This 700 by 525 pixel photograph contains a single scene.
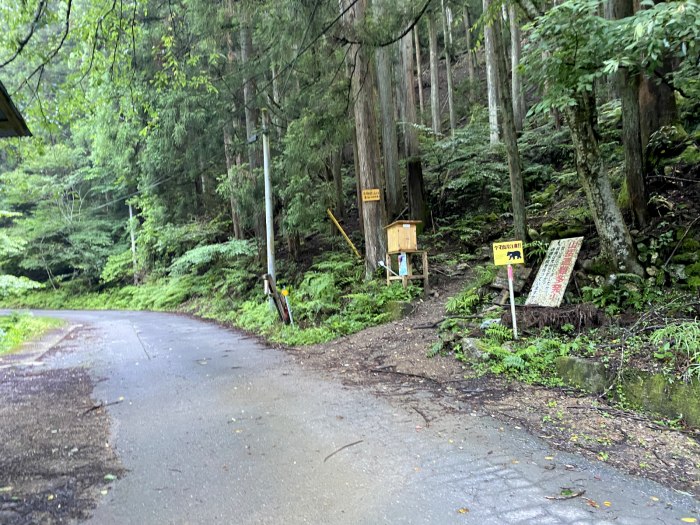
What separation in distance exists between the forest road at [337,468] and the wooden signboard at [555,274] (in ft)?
10.6

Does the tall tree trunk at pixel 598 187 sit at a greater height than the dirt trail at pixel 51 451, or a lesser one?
greater

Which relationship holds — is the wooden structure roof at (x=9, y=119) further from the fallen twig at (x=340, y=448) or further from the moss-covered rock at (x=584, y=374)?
the moss-covered rock at (x=584, y=374)

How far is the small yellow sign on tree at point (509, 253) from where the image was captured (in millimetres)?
7203

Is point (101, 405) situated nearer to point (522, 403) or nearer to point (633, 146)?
point (522, 403)

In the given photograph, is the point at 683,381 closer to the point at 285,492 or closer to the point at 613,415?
the point at 613,415

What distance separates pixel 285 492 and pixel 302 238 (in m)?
16.8

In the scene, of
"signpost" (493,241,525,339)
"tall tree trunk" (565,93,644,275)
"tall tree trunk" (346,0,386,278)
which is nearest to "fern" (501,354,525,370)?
"signpost" (493,241,525,339)

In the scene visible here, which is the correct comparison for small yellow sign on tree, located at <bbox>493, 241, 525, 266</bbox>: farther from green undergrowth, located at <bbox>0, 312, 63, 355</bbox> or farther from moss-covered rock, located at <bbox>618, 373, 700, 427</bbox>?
green undergrowth, located at <bbox>0, 312, 63, 355</bbox>

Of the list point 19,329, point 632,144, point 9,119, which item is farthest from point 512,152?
point 19,329

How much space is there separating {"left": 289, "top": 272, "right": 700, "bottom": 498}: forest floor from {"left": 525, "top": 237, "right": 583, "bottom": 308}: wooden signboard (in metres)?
1.83

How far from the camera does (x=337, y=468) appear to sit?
3988mm

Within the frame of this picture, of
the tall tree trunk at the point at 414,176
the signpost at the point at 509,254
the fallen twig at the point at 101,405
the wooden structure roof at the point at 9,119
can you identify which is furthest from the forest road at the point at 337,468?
the tall tree trunk at the point at 414,176

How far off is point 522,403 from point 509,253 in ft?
8.68

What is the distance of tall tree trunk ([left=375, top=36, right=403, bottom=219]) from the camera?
46.2 feet
